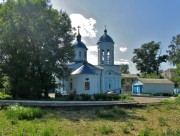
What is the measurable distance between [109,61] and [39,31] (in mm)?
23340

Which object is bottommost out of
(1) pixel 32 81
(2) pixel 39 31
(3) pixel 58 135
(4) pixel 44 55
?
(3) pixel 58 135

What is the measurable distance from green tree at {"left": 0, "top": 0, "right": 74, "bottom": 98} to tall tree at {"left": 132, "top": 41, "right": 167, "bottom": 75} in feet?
177

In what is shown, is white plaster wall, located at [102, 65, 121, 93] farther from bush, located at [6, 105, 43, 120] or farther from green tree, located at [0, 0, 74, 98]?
bush, located at [6, 105, 43, 120]

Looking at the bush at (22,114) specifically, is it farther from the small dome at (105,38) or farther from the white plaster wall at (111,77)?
the small dome at (105,38)

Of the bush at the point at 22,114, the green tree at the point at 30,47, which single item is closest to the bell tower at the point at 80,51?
the green tree at the point at 30,47

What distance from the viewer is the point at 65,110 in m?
18.3

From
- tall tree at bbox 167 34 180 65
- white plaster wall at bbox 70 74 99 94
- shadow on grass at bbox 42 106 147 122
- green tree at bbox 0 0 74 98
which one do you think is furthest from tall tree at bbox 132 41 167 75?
shadow on grass at bbox 42 106 147 122

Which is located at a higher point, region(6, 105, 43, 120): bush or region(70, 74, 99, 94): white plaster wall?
region(70, 74, 99, 94): white plaster wall

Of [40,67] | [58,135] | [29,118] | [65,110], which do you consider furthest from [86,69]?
[58,135]

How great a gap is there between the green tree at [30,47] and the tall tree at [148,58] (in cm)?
5385

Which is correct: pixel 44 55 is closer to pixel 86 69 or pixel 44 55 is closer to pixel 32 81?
pixel 32 81

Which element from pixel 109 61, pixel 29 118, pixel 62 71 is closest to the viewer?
pixel 29 118

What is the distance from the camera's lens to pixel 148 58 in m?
83.5

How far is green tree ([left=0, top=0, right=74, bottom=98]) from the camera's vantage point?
30.5 m
